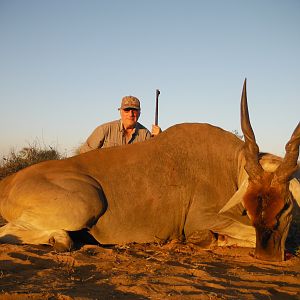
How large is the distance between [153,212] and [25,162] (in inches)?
306

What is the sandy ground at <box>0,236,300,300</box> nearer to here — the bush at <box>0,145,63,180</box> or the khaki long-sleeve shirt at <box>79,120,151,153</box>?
the khaki long-sleeve shirt at <box>79,120,151,153</box>

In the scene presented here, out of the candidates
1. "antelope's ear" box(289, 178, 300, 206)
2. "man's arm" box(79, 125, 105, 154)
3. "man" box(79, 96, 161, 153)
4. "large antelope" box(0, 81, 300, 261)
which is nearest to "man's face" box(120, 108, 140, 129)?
"man" box(79, 96, 161, 153)

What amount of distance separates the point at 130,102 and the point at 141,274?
486cm

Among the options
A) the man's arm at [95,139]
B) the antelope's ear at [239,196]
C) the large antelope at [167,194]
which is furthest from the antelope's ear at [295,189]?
the man's arm at [95,139]

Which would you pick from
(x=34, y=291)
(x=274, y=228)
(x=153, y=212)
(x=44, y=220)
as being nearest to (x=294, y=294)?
(x=274, y=228)

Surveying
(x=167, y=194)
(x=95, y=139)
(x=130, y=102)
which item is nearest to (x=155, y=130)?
(x=130, y=102)

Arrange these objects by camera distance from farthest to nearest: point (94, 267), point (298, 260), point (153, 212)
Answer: point (153, 212) → point (298, 260) → point (94, 267)

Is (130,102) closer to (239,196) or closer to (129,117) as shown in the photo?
(129,117)

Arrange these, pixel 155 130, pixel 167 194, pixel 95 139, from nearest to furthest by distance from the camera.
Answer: pixel 167 194, pixel 95 139, pixel 155 130

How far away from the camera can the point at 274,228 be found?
4504 millimetres

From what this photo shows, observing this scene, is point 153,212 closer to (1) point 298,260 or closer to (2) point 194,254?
(2) point 194,254

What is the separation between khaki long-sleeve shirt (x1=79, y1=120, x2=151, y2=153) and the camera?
7750mm

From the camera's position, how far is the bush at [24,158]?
37.5ft

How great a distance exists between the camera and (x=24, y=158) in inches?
497
